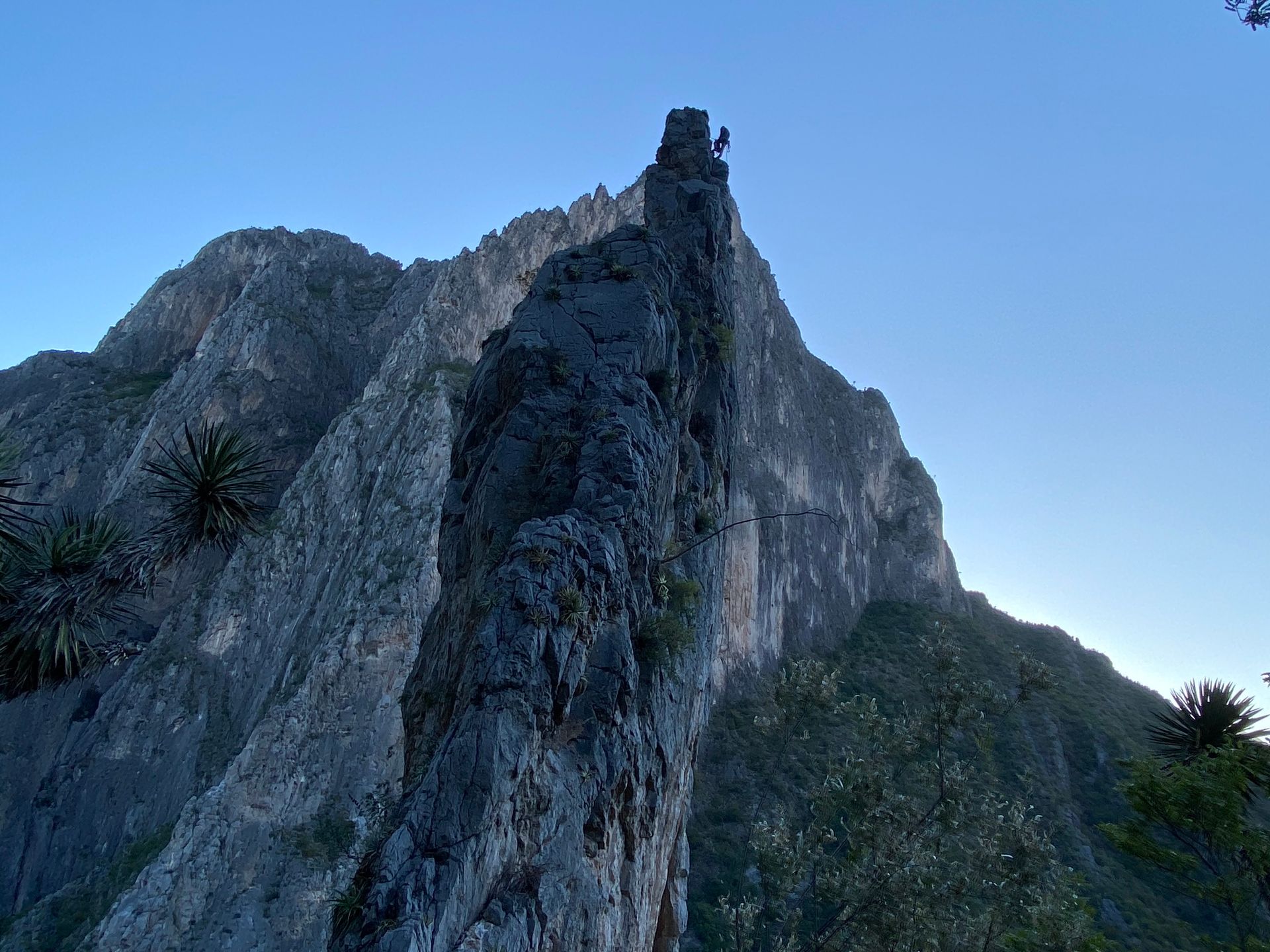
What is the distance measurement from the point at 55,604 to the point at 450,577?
7.29 meters

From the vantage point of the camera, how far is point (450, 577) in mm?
19281

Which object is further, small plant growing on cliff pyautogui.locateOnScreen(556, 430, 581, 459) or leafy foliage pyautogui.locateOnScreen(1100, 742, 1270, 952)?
small plant growing on cliff pyautogui.locateOnScreen(556, 430, 581, 459)

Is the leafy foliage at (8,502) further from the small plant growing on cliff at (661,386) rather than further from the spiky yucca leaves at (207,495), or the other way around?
the small plant growing on cliff at (661,386)

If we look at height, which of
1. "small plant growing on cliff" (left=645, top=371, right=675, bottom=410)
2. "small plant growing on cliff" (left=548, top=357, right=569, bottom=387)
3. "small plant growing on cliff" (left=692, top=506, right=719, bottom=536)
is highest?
"small plant growing on cliff" (left=645, top=371, right=675, bottom=410)

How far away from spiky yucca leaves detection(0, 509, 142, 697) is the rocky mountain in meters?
1.29

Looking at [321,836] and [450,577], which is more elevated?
[450,577]

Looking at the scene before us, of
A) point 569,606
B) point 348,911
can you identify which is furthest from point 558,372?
point 348,911

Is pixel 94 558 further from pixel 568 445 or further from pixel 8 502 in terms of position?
pixel 568 445

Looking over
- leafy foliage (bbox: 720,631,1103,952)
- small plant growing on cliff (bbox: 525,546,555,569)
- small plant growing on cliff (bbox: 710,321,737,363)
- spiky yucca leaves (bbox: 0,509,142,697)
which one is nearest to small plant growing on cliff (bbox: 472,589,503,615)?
small plant growing on cliff (bbox: 525,546,555,569)

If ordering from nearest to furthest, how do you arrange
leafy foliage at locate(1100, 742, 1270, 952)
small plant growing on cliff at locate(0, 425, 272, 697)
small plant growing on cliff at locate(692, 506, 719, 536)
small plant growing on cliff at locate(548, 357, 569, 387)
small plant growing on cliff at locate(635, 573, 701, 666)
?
small plant growing on cliff at locate(0, 425, 272, 697), leafy foliage at locate(1100, 742, 1270, 952), small plant growing on cliff at locate(635, 573, 701, 666), small plant growing on cliff at locate(548, 357, 569, 387), small plant growing on cliff at locate(692, 506, 719, 536)

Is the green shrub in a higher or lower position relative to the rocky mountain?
lower

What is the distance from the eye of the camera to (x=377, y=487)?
61.0 metres

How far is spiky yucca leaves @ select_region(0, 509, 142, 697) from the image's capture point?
14352 mm

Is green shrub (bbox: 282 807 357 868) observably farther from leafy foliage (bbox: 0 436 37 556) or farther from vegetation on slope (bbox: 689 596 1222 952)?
leafy foliage (bbox: 0 436 37 556)
